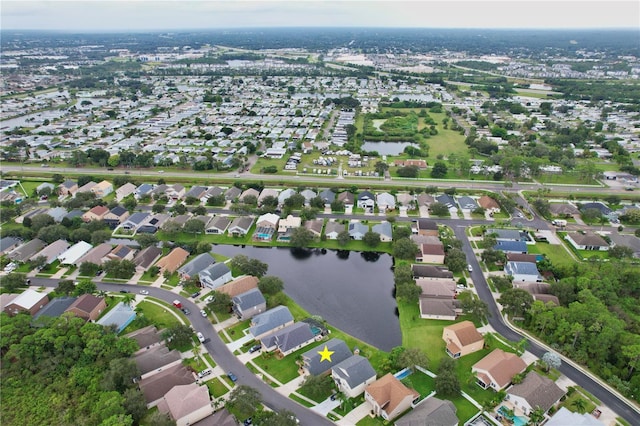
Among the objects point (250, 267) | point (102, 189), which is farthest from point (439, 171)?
point (102, 189)

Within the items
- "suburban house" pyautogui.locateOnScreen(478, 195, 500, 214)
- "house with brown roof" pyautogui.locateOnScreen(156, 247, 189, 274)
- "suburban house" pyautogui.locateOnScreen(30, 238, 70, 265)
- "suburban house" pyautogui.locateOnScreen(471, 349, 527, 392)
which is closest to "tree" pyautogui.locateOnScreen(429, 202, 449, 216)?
"suburban house" pyautogui.locateOnScreen(478, 195, 500, 214)

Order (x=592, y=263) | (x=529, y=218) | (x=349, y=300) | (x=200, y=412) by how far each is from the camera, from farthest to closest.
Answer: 1. (x=529, y=218)
2. (x=592, y=263)
3. (x=349, y=300)
4. (x=200, y=412)

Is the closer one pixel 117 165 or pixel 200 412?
pixel 200 412

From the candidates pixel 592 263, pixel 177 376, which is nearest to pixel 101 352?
pixel 177 376

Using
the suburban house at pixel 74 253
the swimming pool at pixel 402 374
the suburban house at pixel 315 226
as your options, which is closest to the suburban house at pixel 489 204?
the suburban house at pixel 315 226

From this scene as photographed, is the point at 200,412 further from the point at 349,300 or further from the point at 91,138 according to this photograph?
the point at 91,138

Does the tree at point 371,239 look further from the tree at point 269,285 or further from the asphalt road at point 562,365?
the tree at point 269,285

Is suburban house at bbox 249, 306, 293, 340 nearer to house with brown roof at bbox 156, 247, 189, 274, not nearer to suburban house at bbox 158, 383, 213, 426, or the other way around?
suburban house at bbox 158, 383, 213, 426
